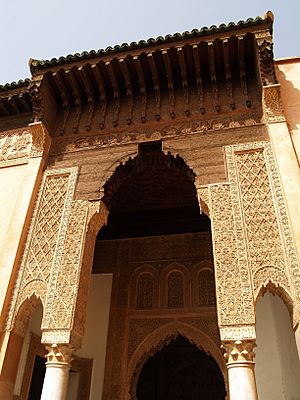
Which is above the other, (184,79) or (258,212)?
(184,79)

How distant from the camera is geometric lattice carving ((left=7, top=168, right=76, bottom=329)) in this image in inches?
174

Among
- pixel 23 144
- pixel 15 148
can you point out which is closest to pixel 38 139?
pixel 23 144

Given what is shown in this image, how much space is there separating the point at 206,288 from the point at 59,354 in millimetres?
3592

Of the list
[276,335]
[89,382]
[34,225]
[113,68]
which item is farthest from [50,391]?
[113,68]

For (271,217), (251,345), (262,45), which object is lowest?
Answer: (251,345)

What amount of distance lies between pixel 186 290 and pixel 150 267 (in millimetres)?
855

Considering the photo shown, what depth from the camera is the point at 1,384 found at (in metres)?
3.89

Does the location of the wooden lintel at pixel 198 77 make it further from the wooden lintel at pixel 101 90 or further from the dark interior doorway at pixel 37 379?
the dark interior doorway at pixel 37 379

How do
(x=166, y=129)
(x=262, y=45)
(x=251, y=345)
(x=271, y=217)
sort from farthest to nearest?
(x=166, y=129) < (x=262, y=45) < (x=271, y=217) < (x=251, y=345)

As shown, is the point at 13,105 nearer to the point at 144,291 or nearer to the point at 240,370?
the point at 144,291

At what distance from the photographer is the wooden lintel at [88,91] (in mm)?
5527

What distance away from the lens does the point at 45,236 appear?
4.80 meters

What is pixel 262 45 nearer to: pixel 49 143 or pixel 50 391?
pixel 49 143

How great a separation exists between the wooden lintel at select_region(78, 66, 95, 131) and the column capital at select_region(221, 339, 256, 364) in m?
3.67
